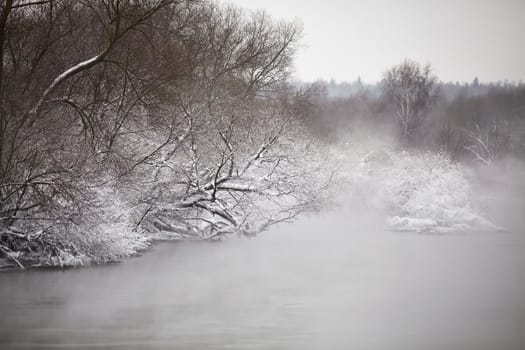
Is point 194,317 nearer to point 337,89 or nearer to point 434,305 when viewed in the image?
point 434,305

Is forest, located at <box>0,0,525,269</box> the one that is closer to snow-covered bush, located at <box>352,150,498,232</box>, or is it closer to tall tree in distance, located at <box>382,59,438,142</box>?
snow-covered bush, located at <box>352,150,498,232</box>

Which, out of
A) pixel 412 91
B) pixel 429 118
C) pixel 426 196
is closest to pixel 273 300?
pixel 426 196

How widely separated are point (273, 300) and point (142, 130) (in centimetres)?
573

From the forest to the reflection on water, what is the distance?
0.96m

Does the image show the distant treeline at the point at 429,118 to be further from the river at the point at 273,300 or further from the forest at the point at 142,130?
the river at the point at 273,300

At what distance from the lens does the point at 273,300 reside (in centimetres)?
1198

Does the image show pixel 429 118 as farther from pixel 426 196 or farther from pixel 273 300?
pixel 273 300

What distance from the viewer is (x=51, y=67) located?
50.0 ft

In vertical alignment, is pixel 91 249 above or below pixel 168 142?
below

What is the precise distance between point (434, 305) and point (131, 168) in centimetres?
744

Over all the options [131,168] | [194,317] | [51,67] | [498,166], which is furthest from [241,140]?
[498,166]

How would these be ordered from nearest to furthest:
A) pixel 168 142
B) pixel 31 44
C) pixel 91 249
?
pixel 91 249
pixel 31 44
pixel 168 142

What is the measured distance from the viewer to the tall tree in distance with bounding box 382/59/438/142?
1777 inches

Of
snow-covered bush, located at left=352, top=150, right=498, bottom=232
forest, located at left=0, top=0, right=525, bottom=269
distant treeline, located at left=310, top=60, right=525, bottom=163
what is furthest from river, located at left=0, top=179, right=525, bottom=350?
distant treeline, located at left=310, top=60, right=525, bottom=163
